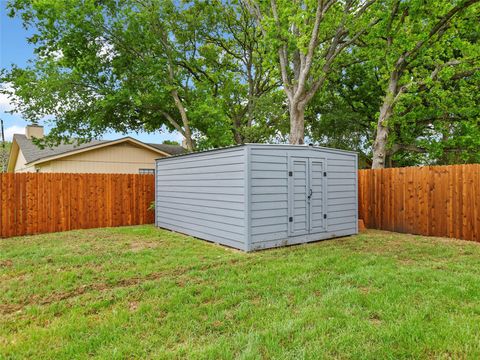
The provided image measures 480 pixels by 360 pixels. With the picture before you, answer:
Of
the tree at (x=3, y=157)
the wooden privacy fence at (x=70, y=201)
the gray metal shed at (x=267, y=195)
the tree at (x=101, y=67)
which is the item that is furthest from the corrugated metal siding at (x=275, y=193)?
the tree at (x=3, y=157)

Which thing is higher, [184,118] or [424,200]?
[184,118]

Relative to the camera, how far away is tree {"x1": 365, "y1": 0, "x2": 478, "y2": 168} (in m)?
9.23

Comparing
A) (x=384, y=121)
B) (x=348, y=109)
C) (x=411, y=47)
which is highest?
(x=411, y=47)

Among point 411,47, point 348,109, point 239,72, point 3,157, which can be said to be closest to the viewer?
point 411,47

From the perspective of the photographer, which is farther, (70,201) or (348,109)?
(348,109)

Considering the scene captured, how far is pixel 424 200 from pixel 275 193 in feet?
12.3

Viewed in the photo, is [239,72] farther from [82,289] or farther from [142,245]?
[82,289]

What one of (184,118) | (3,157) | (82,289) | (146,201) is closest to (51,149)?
(184,118)

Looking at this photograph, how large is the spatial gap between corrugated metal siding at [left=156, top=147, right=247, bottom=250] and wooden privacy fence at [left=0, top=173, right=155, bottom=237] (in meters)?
0.85

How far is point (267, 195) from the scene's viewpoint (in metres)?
5.89

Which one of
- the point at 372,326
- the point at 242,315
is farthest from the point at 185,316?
the point at 372,326

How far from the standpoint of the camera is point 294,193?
20.5 ft

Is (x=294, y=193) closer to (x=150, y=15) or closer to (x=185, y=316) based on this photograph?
(x=185, y=316)

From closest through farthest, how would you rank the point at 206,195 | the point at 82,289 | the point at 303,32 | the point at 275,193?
the point at 82,289, the point at 275,193, the point at 206,195, the point at 303,32
